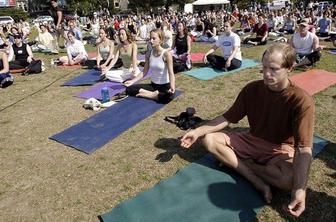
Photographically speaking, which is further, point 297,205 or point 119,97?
point 119,97

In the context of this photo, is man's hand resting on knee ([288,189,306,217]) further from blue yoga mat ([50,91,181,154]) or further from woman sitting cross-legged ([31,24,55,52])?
woman sitting cross-legged ([31,24,55,52])

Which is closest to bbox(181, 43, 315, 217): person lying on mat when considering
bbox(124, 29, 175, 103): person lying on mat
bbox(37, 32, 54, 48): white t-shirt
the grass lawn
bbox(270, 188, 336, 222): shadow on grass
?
bbox(270, 188, 336, 222): shadow on grass

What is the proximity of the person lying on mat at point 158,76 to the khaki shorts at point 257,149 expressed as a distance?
2.59 meters

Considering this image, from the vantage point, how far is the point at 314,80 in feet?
23.6


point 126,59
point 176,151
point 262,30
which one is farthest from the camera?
point 262,30

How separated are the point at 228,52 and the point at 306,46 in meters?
2.00

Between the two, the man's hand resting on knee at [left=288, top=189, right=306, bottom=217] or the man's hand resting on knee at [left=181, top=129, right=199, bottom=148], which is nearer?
the man's hand resting on knee at [left=288, top=189, right=306, bottom=217]

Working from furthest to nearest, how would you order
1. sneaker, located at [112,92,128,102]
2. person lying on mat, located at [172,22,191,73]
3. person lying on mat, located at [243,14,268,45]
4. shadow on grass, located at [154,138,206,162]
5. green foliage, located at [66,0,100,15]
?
1. green foliage, located at [66,0,100,15]
2. person lying on mat, located at [243,14,268,45]
3. person lying on mat, located at [172,22,191,73]
4. sneaker, located at [112,92,128,102]
5. shadow on grass, located at [154,138,206,162]

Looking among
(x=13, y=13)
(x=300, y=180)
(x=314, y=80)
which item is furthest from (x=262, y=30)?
(x=13, y=13)

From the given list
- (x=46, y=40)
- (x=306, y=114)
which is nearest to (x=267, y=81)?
(x=306, y=114)

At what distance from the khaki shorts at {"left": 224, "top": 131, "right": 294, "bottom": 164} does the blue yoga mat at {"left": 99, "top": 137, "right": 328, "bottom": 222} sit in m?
0.27

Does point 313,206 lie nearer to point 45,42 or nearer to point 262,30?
point 262,30

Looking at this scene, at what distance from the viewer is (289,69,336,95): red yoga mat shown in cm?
666

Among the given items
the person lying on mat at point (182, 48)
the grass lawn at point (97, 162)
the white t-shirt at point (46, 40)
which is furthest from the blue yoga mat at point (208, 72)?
the white t-shirt at point (46, 40)
